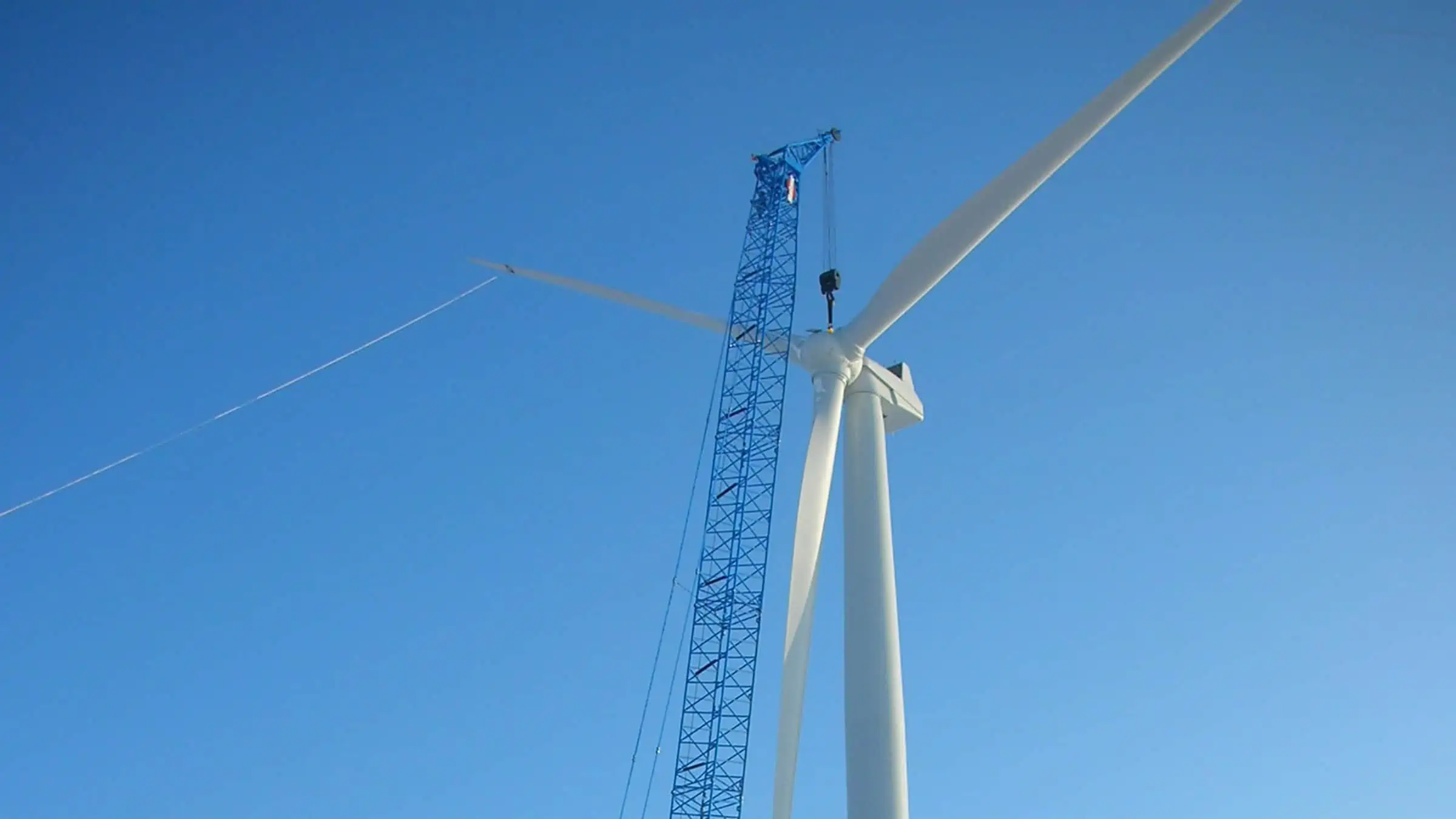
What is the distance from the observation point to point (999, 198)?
31312mm

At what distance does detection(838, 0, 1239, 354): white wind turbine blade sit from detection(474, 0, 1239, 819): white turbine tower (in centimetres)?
3

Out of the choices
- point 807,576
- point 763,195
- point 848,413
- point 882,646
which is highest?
point 763,195

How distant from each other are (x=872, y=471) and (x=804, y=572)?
3.13 m

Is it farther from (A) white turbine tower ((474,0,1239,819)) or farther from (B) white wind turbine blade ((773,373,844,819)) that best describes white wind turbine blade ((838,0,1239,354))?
(B) white wind turbine blade ((773,373,844,819))

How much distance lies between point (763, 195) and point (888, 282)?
1802cm

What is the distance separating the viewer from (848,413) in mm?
34969

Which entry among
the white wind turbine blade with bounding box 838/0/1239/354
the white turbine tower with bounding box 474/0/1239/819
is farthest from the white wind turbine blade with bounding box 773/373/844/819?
the white wind turbine blade with bounding box 838/0/1239/354

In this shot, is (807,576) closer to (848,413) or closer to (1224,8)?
(848,413)

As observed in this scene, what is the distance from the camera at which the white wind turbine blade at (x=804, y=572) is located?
2861 centimetres

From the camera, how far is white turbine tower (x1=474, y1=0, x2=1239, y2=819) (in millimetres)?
28047

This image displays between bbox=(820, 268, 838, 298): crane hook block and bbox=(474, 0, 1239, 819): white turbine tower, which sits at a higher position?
bbox=(820, 268, 838, 298): crane hook block

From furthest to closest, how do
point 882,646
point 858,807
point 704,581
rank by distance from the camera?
point 704,581
point 882,646
point 858,807

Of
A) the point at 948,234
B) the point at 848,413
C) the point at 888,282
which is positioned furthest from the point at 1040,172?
the point at 848,413

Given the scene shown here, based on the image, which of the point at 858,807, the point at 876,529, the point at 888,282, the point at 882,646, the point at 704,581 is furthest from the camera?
the point at 704,581
